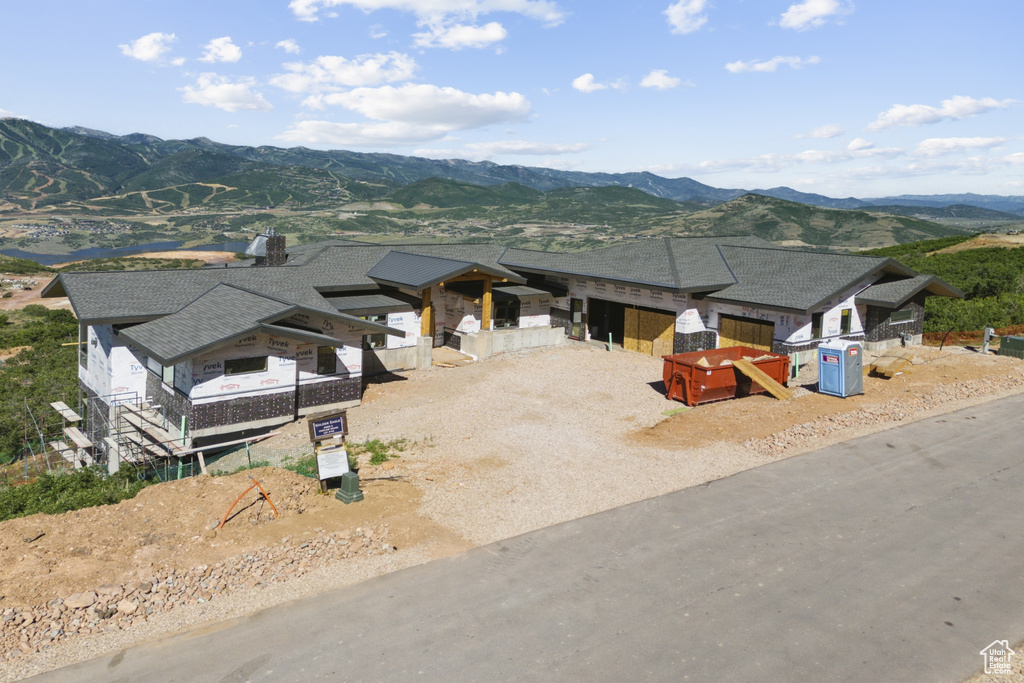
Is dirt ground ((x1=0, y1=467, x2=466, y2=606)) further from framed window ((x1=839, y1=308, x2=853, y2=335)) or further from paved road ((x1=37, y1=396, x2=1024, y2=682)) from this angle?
framed window ((x1=839, y1=308, x2=853, y2=335))

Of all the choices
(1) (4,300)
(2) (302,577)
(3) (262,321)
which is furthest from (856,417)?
(1) (4,300)

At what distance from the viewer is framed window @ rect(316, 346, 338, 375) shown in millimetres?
21983

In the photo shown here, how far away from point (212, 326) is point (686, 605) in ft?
52.5

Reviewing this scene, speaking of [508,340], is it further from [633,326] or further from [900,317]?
[900,317]

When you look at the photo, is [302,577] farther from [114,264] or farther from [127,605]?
[114,264]

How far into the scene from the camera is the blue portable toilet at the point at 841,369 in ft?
73.4

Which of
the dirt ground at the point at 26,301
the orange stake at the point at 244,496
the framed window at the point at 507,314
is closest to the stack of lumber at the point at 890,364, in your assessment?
the framed window at the point at 507,314

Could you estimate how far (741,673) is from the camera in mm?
8555

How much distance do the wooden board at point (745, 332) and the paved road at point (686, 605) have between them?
13.8m

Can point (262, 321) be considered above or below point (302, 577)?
above

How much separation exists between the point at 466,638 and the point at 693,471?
841 centimetres

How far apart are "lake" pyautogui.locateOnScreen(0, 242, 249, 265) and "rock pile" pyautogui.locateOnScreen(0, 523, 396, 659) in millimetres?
118606

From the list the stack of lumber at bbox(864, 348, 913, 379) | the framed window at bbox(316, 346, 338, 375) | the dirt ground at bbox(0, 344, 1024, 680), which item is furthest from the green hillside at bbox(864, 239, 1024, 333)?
the framed window at bbox(316, 346, 338, 375)

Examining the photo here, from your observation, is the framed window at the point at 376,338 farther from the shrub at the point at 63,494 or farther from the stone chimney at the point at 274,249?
the shrub at the point at 63,494
